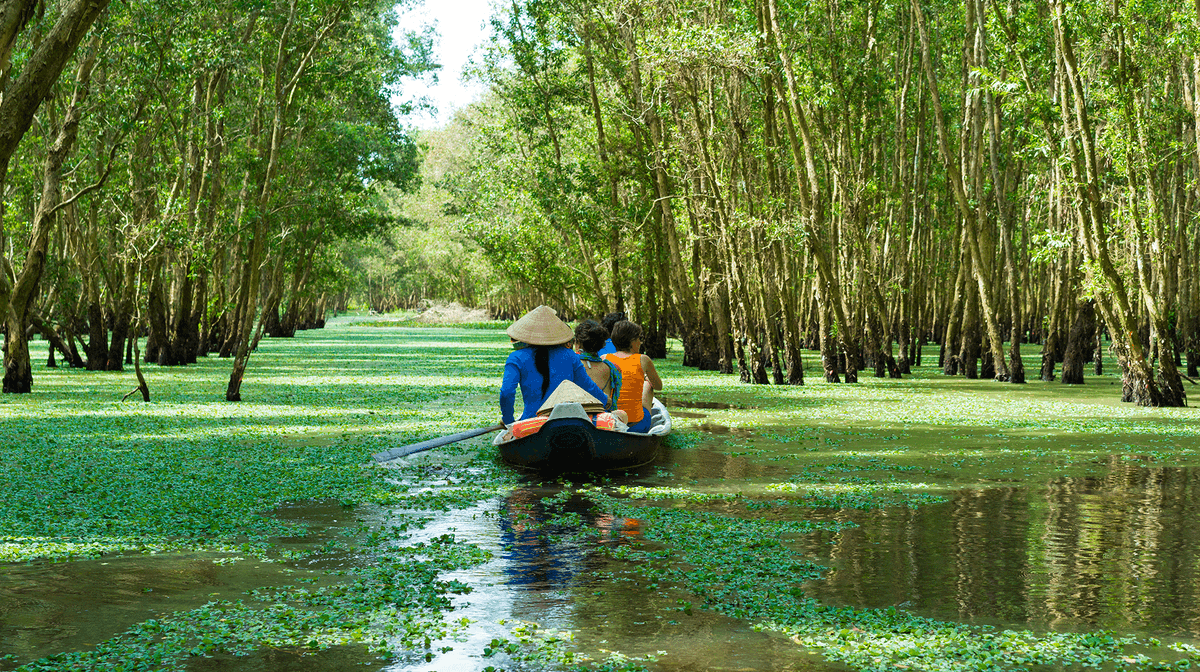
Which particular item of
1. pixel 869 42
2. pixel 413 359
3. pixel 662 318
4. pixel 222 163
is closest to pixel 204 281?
pixel 222 163

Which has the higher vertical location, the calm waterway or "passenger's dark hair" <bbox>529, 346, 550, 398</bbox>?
"passenger's dark hair" <bbox>529, 346, 550, 398</bbox>

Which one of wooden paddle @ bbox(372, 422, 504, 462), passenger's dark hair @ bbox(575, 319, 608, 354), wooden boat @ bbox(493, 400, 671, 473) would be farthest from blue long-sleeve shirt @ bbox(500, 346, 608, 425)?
passenger's dark hair @ bbox(575, 319, 608, 354)

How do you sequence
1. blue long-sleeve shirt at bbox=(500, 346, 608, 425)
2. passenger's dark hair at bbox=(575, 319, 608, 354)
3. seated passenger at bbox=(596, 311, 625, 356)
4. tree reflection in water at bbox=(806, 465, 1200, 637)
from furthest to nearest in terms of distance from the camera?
seated passenger at bbox=(596, 311, 625, 356)
passenger's dark hair at bbox=(575, 319, 608, 354)
blue long-sleeve shirt at bbox=(500, 346, 608, 425)
tree reflection in water at bbox=(806, 465, 1200, 637)

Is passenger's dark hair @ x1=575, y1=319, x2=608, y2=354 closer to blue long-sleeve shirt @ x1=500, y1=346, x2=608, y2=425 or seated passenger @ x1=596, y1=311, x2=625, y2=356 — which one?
seated passenger @ x1=596, y1=311, x2=625, y2=356

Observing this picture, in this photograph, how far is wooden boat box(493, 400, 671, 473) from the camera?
30.7ft

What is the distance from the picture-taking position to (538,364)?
1012cm

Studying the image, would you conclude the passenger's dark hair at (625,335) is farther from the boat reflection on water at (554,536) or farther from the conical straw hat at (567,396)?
the boat reflection on water at (554,536)

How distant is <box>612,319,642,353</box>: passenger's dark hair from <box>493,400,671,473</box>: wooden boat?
4.98 ft


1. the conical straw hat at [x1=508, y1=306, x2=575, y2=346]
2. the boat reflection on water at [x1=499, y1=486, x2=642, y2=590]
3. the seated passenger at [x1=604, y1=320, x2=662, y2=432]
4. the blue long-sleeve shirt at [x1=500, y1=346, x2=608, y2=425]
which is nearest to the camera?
the boat reflection on water at [x1=499, y1=486, x2=642, y2=590]

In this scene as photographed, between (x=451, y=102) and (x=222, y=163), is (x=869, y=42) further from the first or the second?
(x=451, y=102)

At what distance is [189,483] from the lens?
9.00m

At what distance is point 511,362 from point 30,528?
4.29 m

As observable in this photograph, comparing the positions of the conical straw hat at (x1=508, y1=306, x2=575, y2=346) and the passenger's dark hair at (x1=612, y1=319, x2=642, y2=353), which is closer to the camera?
the conical straw hat at (x1=508, y1=306, x2=575, y2=346)

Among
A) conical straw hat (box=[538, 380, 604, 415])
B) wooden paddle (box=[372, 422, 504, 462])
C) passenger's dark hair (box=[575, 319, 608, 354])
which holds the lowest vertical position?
wooden paddle (box=[372, 422, 504, 462])
